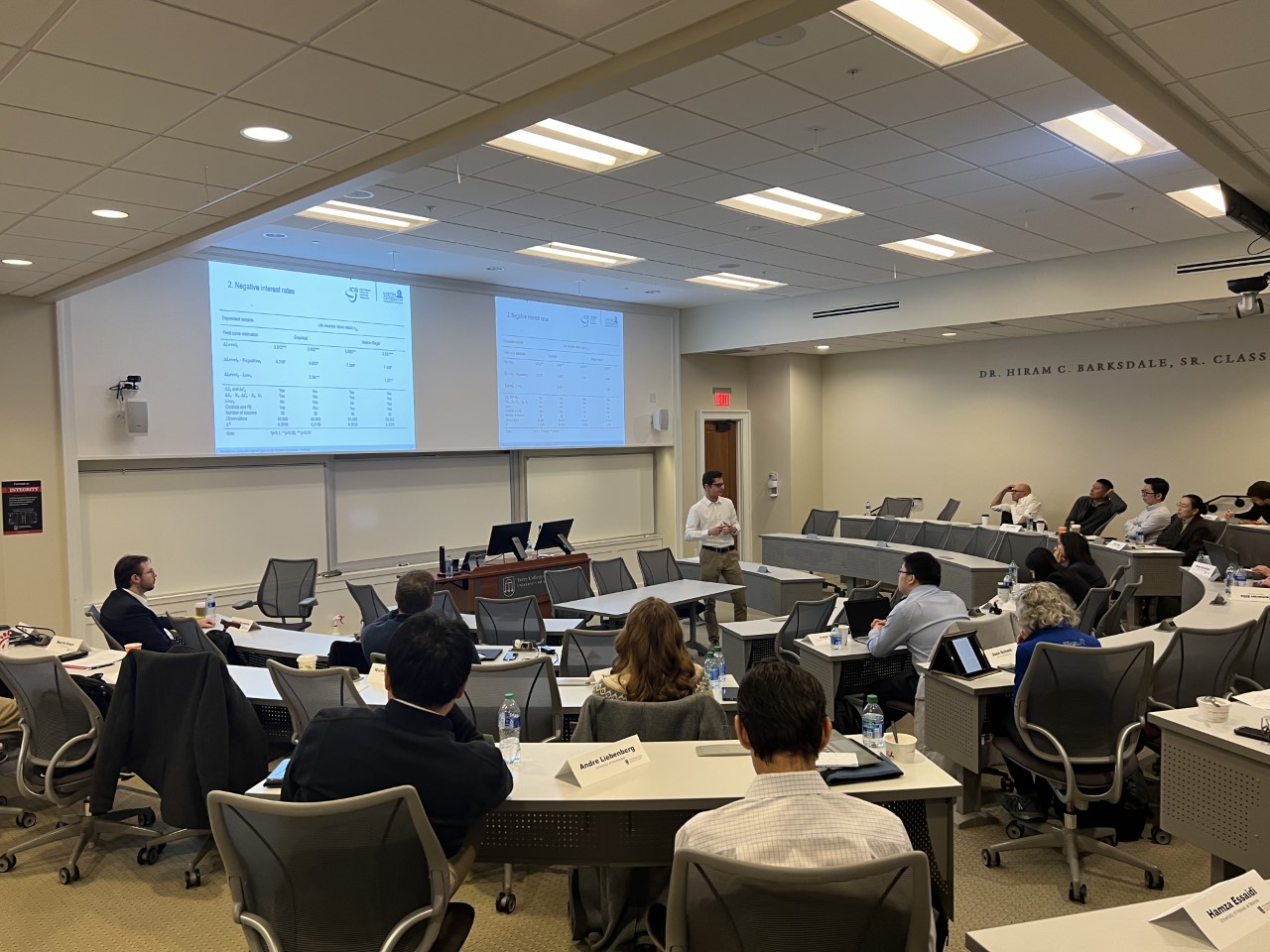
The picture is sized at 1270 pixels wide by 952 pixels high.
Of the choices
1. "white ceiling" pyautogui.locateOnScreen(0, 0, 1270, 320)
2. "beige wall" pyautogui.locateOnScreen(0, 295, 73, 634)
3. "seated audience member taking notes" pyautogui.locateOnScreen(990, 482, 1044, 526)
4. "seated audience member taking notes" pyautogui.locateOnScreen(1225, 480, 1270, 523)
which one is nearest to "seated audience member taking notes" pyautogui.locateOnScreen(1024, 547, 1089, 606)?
"white ceiling" pyautogui.locateOnScreen(0, 0, 1270, 320)

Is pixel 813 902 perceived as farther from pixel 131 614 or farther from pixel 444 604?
pixel 131 614

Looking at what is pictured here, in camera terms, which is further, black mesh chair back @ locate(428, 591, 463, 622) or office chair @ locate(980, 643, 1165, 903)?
black mesh chair back @ locate(428, 591, 463, 622)

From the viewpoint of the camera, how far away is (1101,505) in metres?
9.70

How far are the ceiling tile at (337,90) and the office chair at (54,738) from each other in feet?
7.72

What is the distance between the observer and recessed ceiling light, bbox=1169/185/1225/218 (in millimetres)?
6309

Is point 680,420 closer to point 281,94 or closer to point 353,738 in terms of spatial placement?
point 281,94

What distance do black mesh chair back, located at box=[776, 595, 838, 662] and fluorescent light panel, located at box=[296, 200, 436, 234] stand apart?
4.04 meters

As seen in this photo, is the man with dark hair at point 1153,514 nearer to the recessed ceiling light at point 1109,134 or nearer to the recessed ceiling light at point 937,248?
the recessed ceiling light at point 937,248

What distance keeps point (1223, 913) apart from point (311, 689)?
3.17 metres

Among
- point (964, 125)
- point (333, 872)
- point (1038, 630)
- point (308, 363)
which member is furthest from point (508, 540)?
point (333, 872)

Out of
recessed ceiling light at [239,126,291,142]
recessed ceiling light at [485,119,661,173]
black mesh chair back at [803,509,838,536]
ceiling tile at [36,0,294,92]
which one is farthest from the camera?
black mesh chair back at [803,509,838,536]

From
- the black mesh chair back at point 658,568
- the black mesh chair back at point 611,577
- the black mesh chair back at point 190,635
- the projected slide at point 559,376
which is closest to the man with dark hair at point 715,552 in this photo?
the black mesh chair back at point 658,568

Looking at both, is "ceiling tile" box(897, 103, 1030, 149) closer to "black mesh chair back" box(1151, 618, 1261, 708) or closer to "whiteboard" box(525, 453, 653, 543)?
"black mesh chair back" box(1151, 618, 1261, 708)

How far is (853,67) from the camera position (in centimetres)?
401
